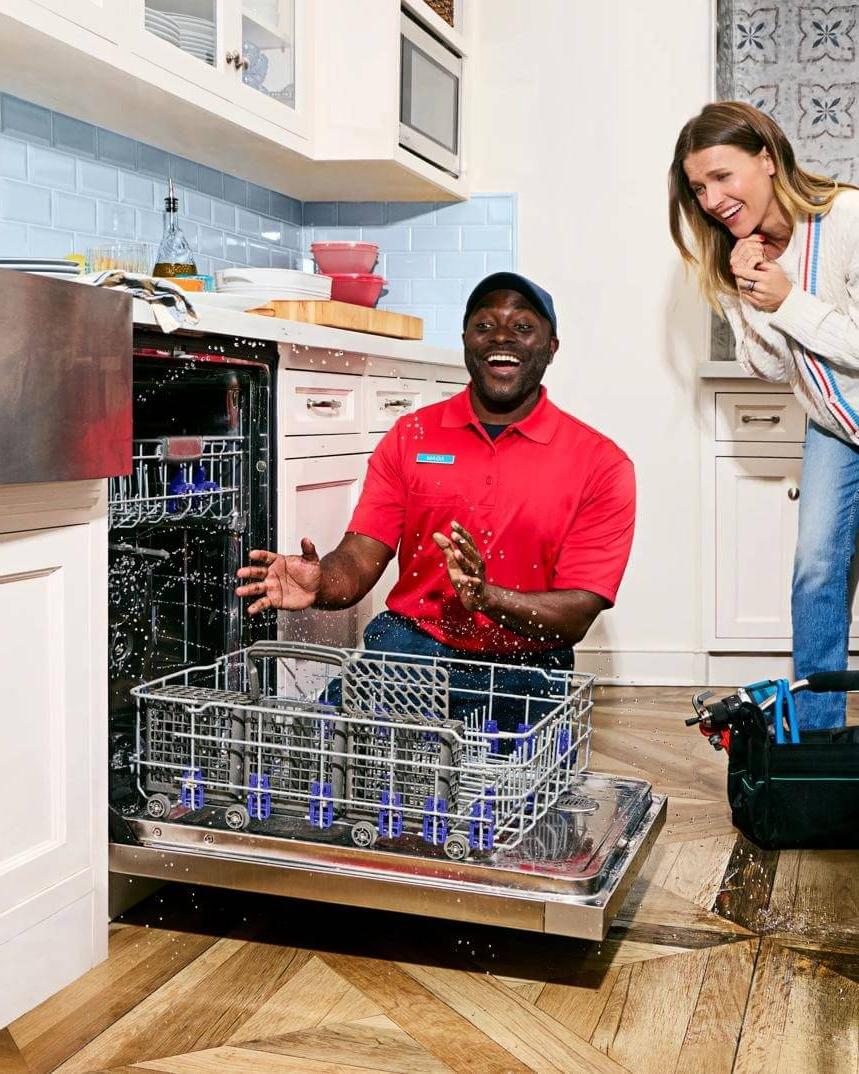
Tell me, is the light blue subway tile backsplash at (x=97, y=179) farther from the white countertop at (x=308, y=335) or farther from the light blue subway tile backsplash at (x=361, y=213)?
the light blue subway tile backsplash at (x=361, y=213)

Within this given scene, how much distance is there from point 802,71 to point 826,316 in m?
1.71

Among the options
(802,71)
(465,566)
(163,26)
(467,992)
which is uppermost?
(802,71)

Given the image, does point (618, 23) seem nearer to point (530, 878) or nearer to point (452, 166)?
point (452, 166)

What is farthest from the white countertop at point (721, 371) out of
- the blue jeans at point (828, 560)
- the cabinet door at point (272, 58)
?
the cabinet door at point (272, 58)

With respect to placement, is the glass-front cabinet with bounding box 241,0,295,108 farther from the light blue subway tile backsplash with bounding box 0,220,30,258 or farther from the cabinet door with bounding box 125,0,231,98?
the light blue subway tile backsplash with bounding box 0,220,30,258

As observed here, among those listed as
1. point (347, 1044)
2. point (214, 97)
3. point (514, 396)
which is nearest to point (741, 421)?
point (514, 396)

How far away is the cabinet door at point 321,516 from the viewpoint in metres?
2.53

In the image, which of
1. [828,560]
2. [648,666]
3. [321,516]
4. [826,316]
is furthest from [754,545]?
[321,516]

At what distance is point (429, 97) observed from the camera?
3535 mm

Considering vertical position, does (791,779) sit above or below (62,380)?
below

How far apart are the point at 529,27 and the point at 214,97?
1433mm

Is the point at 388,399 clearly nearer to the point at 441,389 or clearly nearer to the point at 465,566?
the point at 441,389

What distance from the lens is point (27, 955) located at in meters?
1.60

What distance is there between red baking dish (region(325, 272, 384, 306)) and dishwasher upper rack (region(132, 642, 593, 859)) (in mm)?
1671
